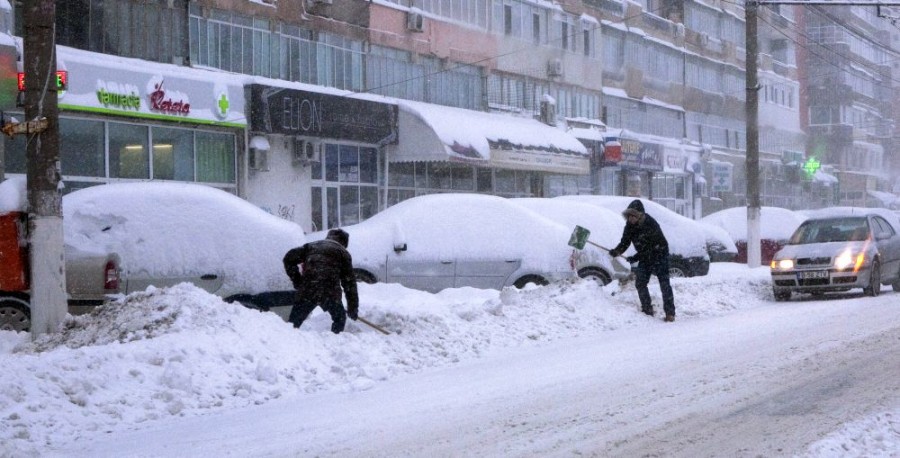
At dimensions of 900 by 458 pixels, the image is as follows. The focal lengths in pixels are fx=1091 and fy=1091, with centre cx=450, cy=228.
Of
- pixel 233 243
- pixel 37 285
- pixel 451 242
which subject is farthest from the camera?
pixel 451 242

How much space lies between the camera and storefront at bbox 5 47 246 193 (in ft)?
64.1

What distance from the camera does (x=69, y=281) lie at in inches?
434

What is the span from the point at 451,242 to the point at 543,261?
132 centimetres

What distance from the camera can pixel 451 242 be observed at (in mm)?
15180

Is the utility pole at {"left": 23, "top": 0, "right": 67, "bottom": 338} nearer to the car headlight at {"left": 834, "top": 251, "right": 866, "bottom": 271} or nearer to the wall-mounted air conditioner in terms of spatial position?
the car headlight at {"left": 834, "top": 251, "right": 866, "bottom": 271}

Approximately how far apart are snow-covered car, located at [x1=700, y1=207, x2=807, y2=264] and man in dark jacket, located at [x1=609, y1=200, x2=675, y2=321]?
1240 cm

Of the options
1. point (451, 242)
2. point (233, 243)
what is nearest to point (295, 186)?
point (451, 242)

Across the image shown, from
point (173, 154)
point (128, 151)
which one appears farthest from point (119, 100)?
point (173, 154)

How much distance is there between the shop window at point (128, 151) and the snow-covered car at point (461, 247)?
6940 mm

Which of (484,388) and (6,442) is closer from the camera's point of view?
(6,442)

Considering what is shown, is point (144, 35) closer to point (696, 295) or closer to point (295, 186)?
point (295, 186)

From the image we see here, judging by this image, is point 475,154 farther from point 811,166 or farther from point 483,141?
point 811,166

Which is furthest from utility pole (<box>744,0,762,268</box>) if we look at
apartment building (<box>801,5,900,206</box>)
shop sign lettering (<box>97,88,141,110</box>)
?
apartment building (<box>801,5,900,206</box>)

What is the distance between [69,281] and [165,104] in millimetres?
10715
